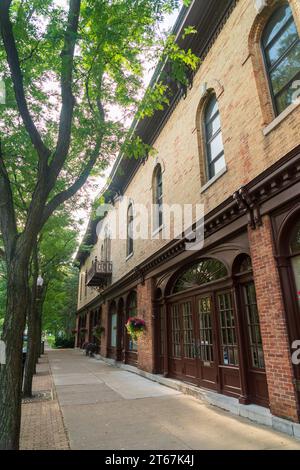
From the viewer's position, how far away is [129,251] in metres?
16.2

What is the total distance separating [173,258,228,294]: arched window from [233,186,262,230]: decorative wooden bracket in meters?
1.83

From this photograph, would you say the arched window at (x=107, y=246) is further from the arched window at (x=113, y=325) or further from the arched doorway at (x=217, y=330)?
the arched doorway at (x=217, y=330)

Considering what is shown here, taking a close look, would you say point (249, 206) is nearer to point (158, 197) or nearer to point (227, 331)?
point (227, 331)

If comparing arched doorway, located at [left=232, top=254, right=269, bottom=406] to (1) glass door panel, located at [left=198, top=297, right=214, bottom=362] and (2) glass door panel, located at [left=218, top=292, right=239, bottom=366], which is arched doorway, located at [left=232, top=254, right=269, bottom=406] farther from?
(1) glass door panel, located at [left=198, top=297, right=214, bottom=362]

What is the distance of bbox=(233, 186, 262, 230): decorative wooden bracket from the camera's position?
6250mm

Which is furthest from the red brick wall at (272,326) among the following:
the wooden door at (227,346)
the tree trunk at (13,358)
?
the tree trunk at (13,358)

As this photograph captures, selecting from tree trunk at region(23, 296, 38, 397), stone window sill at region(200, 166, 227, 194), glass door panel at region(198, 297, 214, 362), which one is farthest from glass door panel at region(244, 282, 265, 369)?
tree trunk at region(23, 296, 38, 397)

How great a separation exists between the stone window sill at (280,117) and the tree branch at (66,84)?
148 inches

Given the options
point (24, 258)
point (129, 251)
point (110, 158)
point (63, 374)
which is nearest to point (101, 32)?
point (110, 158)

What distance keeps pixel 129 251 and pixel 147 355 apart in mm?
5802

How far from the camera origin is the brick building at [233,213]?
5621 millimetres

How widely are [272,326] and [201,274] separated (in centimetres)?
342
